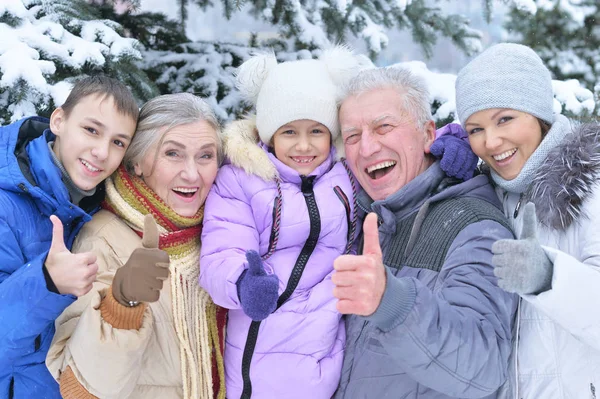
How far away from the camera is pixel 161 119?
2.72m

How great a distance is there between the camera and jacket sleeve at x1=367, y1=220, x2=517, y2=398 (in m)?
1.81

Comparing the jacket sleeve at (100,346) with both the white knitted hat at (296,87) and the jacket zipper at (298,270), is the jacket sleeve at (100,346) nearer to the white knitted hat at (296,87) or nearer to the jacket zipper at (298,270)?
the jacket zipper at (298,270)

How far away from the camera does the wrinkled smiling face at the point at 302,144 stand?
110 inches

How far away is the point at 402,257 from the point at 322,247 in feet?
1.24

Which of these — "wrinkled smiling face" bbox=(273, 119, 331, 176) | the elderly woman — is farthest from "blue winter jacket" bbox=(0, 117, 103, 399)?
"wrinkled smiling face" bbox=(273, 119, 331, 176)

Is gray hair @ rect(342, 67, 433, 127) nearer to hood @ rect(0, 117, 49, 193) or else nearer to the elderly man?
the elderly man

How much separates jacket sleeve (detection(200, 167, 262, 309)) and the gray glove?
1031 mm

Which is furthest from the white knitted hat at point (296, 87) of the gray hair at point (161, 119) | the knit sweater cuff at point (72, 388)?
the knit sweater cuff at point (72, 388)

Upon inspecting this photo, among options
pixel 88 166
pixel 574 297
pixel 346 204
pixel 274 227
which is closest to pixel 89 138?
pixel 88 166

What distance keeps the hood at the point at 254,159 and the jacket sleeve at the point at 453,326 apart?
0.90 metres

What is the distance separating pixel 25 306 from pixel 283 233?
1.09 metres

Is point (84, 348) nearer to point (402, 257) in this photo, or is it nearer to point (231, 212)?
point (231, 212)

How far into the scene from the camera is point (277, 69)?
117 inches

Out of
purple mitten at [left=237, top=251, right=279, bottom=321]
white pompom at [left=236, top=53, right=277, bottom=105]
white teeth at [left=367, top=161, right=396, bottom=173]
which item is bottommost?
purple mitten at [left=237, top=251, right=279, bottom=321]
